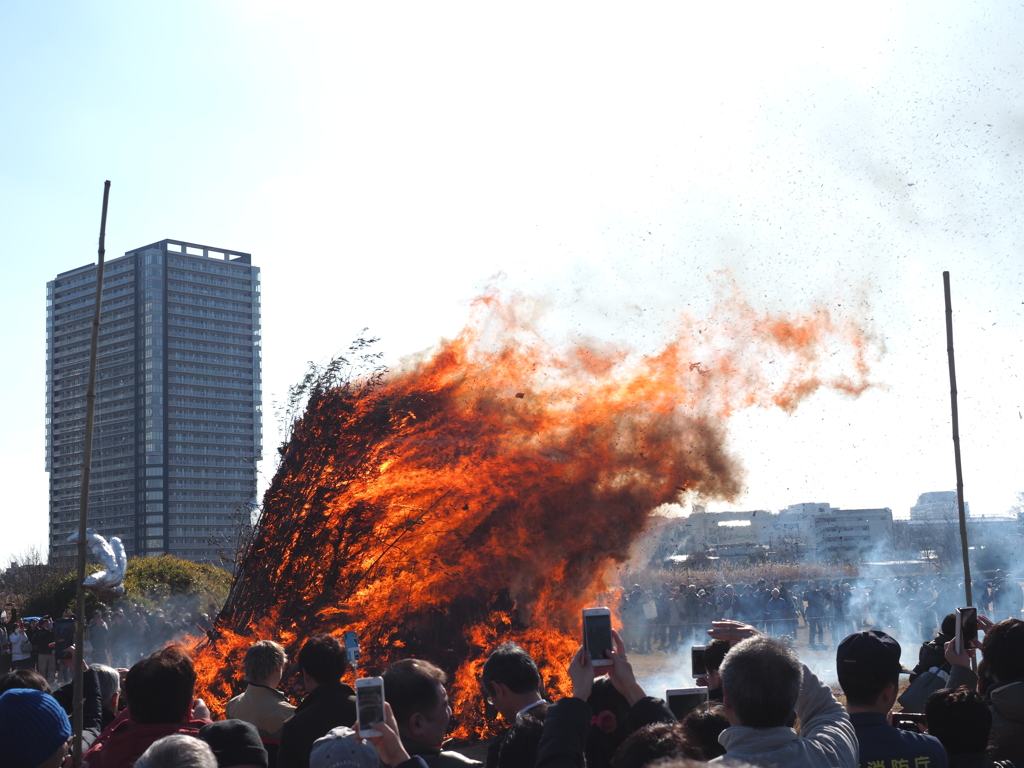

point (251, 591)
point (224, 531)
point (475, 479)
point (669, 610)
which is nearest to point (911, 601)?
point (669, 610)

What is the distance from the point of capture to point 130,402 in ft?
228

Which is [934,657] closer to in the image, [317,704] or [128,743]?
[317,704]

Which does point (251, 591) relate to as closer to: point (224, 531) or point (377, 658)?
point (377, 658)

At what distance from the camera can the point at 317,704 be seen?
4.72 metres

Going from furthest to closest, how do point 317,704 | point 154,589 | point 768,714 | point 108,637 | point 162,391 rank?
1. point 162,391
2. point 154,589
3. point 108,637
4. point 317,704
5. point 768,714

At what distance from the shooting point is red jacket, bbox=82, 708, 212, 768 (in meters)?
3.87

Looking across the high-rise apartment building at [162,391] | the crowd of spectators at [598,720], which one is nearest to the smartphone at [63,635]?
the crowd of spectators at [598,720]

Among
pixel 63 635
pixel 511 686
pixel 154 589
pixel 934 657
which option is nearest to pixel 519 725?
pixel 511 686

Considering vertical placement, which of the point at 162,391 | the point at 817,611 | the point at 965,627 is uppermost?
the point at 162,391

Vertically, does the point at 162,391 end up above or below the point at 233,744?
above

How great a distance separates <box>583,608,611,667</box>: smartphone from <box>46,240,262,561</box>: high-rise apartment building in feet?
212

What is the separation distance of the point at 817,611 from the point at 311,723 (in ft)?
61.7

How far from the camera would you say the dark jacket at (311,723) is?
458 centimetres

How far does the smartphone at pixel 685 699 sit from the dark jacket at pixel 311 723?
68.0 inches
